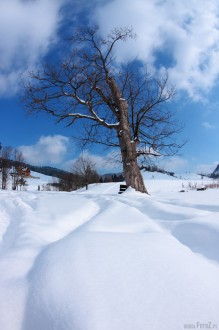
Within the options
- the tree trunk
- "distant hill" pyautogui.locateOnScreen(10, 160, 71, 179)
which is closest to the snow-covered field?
the tree trunk

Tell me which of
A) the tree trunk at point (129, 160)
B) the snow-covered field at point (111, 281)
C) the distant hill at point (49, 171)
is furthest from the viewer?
the distant hill at point (49, 171)

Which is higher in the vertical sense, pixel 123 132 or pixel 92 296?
pixel 123 132

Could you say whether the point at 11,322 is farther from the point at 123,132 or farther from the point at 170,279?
the point at 123,132

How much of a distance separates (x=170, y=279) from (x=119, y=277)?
0.27 metres

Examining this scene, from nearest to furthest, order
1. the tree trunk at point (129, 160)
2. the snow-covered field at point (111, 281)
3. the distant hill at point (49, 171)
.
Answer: the snow-covered field at point (111, 281) → the tree trunk at point (129, 160) → the distant hill at point (49, 171)

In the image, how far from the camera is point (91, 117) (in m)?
9.39

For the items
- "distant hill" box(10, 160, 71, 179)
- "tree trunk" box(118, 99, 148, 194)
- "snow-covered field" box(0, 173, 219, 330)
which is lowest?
"snow-covered field" box(0, 173, 219, 330)

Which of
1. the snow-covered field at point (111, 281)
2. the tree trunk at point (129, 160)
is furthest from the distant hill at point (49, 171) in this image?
the snow-covered field at point (111, 281)

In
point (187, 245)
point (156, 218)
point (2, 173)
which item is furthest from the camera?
point (2, 173)

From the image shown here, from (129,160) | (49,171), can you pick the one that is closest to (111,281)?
(129,160)

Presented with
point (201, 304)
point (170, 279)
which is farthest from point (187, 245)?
point (201, 304)

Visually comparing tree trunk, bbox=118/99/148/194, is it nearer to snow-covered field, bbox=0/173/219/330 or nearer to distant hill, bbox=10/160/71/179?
snow-covered field, bbox=0/173/219/330

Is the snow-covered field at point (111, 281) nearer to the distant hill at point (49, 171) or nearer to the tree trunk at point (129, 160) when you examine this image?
the tree trunk at point (129, 160)

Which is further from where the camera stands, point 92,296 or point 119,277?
point 119,277
